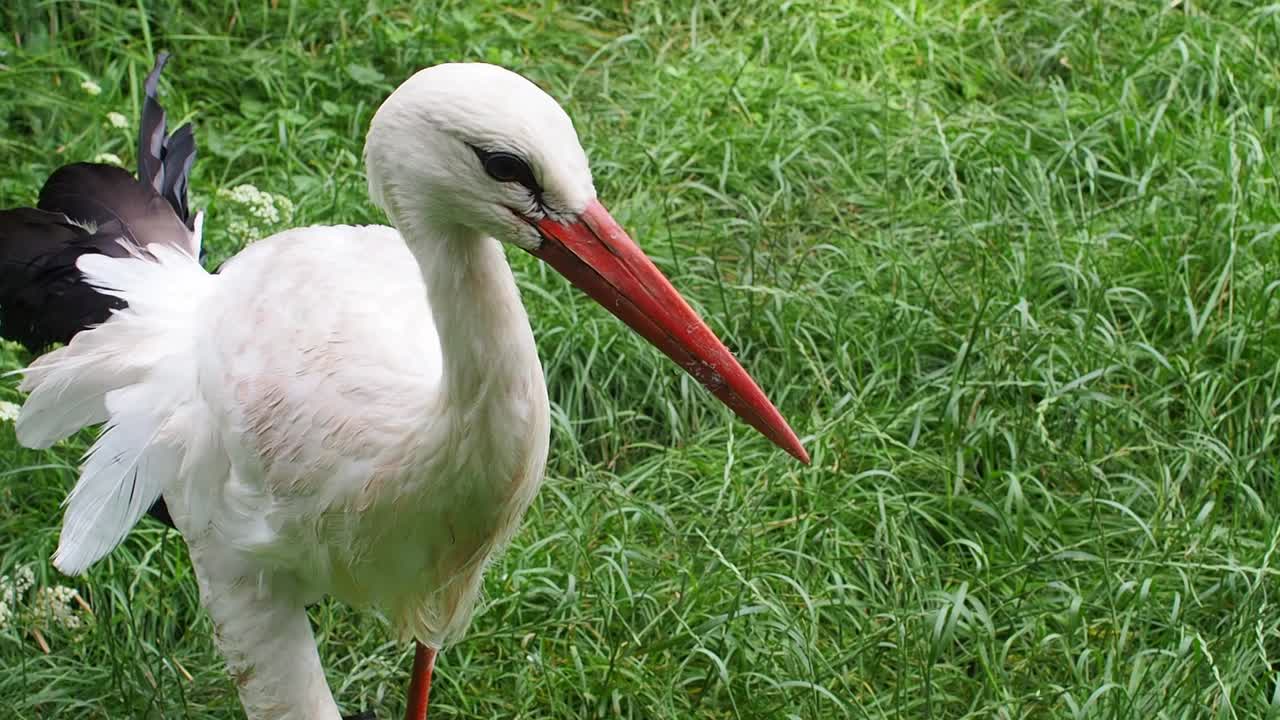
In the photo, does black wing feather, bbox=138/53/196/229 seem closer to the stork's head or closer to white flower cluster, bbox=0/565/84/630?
white flower cluster, bbox=0/565/84/630

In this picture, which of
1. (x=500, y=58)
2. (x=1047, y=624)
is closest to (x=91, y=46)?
(x=500, y=58)

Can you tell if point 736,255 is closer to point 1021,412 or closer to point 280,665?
point 1021,412

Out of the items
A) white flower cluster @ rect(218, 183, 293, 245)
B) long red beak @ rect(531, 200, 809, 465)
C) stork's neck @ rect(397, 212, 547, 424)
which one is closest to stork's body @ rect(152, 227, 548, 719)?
stork's neck @ rect(397, 212, 547, 424)

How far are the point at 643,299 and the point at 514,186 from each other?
255 mm

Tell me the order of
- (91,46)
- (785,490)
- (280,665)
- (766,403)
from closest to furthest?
(766,403) → (280,665) → (785,490) → (91,46)

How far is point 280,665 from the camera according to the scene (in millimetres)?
2637

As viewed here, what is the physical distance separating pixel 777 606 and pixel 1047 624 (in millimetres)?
549

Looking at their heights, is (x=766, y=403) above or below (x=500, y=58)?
above

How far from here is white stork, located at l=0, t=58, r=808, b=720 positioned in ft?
6.83

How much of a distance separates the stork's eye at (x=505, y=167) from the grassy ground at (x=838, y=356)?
50.6 inches

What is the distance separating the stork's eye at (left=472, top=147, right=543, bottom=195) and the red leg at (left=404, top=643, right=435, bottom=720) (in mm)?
1229

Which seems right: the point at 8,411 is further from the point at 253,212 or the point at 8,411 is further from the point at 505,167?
the point at 505,167

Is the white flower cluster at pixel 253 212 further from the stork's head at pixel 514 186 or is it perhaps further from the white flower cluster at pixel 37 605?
the stork's head at pixel 514 186

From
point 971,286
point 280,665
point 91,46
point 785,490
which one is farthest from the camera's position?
point 91,46
